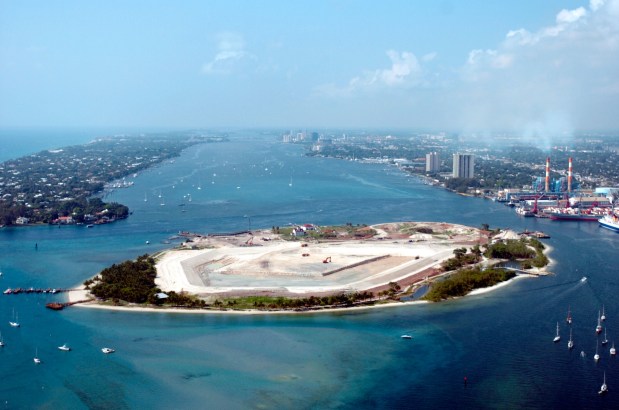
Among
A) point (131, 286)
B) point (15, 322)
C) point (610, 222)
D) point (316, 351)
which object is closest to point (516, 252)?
point (610, 222)

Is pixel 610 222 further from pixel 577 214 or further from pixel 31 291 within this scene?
pixel 31 291

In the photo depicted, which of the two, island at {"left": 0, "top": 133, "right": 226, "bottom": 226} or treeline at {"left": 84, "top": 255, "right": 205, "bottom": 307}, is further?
island at {"left": 0, "top": 133, "right": 226, "bottom": 226}

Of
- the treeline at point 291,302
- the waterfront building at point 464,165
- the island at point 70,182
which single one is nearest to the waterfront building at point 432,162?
the waterfront building at point 464,165

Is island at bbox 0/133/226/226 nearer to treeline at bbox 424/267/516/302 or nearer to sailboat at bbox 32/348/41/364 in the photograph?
sailboat at bbox 32/348/41/364

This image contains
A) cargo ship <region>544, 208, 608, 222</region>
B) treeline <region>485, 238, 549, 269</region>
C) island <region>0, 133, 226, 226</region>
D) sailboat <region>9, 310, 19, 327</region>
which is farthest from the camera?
cargo ship <region>544, 208, 608, 222</region>

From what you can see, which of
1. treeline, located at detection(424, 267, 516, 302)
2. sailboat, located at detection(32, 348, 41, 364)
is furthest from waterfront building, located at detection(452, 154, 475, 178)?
sailboat, located at detection(32, 348, 41, 364)

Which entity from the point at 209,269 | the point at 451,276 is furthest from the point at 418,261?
the point at 209,269

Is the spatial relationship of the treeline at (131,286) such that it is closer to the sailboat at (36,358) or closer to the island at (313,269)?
the island at (313,269)
